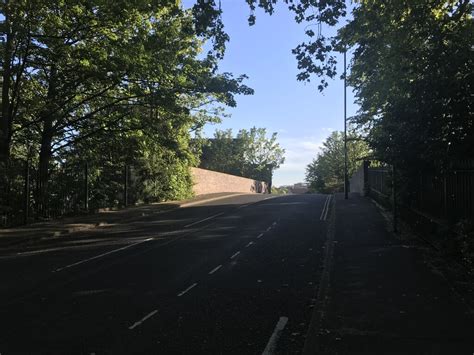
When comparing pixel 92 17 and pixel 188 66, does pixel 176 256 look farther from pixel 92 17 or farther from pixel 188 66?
pixel 188 66

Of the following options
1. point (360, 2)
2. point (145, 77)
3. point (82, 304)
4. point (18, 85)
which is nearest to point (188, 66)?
point (145, 77)

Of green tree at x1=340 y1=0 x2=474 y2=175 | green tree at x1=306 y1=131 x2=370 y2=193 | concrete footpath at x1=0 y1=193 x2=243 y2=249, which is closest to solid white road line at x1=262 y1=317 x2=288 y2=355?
green tree at x1=340 y1=0 x2=474 y2=175

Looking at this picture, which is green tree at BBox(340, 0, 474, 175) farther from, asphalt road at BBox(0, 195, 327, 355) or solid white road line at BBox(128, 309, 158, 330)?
solid white road line at BBox(128, 309, 158, 330)

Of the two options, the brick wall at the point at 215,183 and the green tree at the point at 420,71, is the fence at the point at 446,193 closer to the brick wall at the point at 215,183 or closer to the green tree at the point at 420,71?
the green tree at the point at 420,71

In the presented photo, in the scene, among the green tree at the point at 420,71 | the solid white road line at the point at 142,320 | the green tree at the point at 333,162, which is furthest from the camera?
the green tree at the point at 333,162

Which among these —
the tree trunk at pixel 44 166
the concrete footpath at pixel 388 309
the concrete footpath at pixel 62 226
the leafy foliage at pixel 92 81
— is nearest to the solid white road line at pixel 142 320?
the concrete footpath at pixel 388 309

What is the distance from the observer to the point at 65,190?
22.1 metres

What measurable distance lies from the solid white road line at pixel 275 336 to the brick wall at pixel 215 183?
32694 millimetres

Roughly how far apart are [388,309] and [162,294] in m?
3.48

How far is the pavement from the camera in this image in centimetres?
559

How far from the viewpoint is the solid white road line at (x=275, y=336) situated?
533 centimetres

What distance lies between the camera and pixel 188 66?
22750 mm

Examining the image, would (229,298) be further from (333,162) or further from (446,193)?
(333,162)

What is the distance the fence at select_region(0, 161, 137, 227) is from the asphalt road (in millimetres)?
4498
